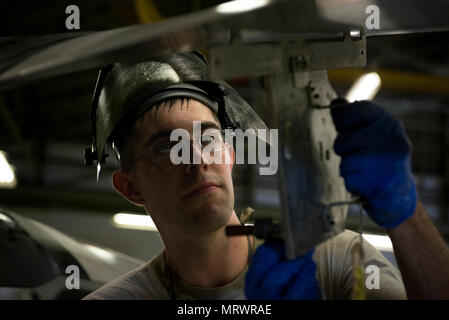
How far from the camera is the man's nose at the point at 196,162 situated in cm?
147

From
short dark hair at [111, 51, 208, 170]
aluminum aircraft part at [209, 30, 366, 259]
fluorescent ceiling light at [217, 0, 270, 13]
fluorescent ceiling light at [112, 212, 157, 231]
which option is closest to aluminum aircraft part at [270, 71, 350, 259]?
aluminum aircraft part at [209, 30, 366, 259]

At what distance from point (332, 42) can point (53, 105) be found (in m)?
6.03

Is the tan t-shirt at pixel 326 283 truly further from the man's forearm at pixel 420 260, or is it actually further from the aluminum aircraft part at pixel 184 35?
the aluminum aircraft part at pixel 184 35

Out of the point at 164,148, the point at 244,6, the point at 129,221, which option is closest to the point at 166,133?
the point at 164,148

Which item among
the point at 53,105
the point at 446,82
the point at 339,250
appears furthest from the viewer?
the point at 53,105

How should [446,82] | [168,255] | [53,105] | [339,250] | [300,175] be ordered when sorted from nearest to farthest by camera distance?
1. [300,175]
2. [339,250]
3. [168,255]
4. [446,82]
5. [53,105]

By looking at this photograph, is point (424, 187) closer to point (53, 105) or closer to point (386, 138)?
point (53, 105)

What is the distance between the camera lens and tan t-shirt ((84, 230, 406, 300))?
145 cm

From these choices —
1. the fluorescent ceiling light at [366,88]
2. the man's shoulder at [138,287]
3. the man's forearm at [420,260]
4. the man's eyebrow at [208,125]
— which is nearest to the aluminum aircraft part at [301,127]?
the man's forearm at [420,260]

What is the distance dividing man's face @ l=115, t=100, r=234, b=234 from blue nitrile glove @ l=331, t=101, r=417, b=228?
0.42m

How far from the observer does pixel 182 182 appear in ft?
4.87

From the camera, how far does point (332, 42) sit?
1.18 metres

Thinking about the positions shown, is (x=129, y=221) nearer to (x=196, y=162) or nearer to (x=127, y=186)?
(x=127, y=186)
